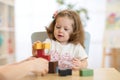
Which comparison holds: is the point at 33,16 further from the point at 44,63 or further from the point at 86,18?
the point at 44,63

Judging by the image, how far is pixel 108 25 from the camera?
3.31 meters

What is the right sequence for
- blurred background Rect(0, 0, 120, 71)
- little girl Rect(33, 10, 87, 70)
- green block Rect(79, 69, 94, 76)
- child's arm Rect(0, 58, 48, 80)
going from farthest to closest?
blurred background Rect(0, 0, 120, 71) → little girl Rect(33, 10, 87, 70) → green block Rect(79, 69, 94, 76) → child's arm Rect(0, 58, 48, 80)

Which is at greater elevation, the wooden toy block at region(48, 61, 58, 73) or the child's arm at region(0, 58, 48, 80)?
the child's arm at region(0, 58, 48, 80)

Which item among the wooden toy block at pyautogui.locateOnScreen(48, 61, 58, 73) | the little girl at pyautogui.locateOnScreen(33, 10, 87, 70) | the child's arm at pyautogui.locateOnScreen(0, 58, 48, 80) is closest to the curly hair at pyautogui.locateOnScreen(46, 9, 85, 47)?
the little girl at pyautogui.locateOnScreen(33, 10, 87, 70)

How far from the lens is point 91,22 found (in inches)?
141

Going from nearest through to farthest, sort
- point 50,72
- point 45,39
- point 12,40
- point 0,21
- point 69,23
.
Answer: point 50,72, point 69,23, point 45,39, point 0,21, point 12,40

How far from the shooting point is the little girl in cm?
139

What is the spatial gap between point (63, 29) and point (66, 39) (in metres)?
0.08

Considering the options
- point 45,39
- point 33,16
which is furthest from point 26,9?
point 45,39

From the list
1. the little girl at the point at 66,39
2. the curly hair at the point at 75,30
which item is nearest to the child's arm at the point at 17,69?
the little girl at the point at 66,39

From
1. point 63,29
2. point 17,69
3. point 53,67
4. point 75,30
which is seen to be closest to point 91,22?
point 75,30

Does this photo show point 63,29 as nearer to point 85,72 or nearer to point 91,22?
point 85,72

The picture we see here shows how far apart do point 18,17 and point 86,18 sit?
4.00 feet

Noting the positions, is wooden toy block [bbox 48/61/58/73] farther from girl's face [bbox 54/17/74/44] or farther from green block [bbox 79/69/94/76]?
girl's face [bbox 54/17/74/44]
